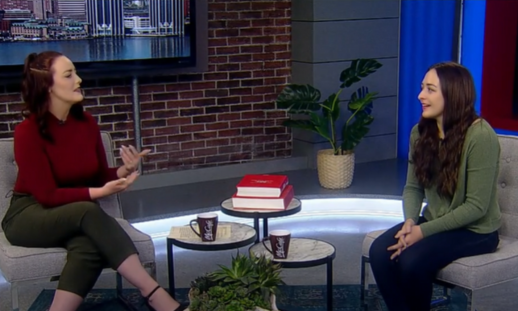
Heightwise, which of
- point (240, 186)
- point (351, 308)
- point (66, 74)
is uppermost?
point (66, 74)

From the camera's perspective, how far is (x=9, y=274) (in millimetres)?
2902

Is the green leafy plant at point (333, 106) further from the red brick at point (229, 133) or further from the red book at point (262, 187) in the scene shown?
the red book at point (262, 187)

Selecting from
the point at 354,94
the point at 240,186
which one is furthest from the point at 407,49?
the point at 240,186

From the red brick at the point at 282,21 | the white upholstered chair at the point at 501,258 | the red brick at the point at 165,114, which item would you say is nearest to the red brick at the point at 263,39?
the red brick at the point at 282,21

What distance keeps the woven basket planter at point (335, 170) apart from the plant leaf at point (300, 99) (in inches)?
13.3

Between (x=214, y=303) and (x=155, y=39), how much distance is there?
9.82ft

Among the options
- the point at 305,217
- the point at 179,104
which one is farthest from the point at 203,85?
the point at 305,217

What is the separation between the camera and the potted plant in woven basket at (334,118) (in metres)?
5.04

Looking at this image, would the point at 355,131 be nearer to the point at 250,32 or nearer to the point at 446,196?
the point at 250,32

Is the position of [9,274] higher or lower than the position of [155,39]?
lower

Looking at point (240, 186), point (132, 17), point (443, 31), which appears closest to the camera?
point (240, 186)

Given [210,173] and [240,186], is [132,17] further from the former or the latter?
[240,186]

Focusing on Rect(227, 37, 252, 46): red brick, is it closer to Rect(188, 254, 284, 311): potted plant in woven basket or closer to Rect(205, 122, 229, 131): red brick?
Rect(205, 122, 229, 131): red brick

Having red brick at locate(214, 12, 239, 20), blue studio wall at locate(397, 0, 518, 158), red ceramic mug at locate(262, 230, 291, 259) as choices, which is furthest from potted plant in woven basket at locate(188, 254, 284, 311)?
blue studio wall at locate(397, 0, 518, 158)
